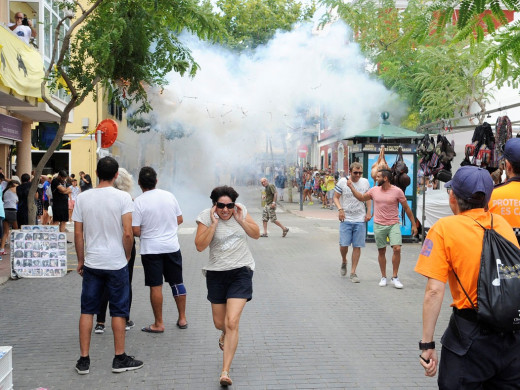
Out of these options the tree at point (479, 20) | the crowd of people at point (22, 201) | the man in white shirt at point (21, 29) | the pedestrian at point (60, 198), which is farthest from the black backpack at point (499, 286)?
the man in white shirt at point (21, 29)

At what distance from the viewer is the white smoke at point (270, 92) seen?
20469 mm

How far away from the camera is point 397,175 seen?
11664 millimetres

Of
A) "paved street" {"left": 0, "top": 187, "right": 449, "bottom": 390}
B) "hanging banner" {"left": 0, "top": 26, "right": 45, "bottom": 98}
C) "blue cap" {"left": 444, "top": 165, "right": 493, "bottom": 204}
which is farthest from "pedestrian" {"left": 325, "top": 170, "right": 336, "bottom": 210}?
"blue cap" {"left": 444, "top": 165, "right": 493, "bottom": 204}

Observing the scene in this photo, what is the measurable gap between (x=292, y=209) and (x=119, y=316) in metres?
20.8

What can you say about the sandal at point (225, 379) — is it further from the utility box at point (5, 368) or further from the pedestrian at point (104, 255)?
the utility box at point (5, 368)

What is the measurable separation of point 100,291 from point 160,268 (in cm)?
99

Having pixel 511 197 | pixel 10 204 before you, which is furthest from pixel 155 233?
pixel 10 204

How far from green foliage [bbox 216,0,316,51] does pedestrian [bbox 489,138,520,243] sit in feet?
68.1

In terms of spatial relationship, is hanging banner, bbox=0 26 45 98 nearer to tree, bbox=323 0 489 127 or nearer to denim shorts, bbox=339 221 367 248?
denim shorts, bbox=339 221 367 248

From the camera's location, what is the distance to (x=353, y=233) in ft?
27.5

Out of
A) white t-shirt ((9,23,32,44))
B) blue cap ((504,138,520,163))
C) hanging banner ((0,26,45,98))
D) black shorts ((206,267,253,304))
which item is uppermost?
white t-shirt ((9,23,32,44))

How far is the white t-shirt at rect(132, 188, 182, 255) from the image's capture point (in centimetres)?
539

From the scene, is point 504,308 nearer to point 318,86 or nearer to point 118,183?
point 118,183

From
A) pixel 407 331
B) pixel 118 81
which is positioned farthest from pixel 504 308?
pixel 118 81
